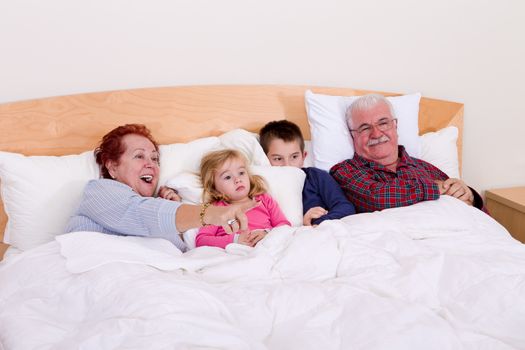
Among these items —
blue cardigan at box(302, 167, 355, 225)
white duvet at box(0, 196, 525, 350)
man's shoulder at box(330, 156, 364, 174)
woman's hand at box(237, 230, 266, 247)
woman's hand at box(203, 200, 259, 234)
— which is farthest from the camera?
man's shoulder at box(330, 156, 364, 174)

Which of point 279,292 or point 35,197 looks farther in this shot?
point 35,197

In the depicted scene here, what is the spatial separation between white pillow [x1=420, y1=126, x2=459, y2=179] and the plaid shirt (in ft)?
0.36

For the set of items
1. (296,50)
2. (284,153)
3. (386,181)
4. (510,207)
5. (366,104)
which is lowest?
(510,207)

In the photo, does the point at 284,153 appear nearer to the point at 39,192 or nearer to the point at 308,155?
the point at 308,155

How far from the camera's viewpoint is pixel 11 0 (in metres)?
1.78

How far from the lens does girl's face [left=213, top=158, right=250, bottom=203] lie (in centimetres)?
172

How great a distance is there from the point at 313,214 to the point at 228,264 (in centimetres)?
56

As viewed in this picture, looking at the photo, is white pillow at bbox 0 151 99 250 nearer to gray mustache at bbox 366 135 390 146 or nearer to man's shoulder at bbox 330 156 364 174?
man's shoulder at bbox 330 156 364 174

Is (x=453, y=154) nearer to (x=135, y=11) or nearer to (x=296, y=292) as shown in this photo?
(x=296, y=292)

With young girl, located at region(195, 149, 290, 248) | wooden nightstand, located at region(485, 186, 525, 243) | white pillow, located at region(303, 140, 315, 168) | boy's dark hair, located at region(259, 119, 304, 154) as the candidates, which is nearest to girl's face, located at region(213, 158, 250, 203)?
young girl, located at region(195, 149, 290, 248)

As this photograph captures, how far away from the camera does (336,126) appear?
6.65 feet

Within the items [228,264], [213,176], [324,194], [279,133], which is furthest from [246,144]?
[228,264]

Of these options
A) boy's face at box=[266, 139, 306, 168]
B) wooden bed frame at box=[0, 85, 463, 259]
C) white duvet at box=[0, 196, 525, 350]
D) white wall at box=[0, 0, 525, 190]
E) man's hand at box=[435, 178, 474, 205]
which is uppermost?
white wall at box=[0, 0, 525, 190]

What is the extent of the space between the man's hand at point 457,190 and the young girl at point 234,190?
2.06 ft
